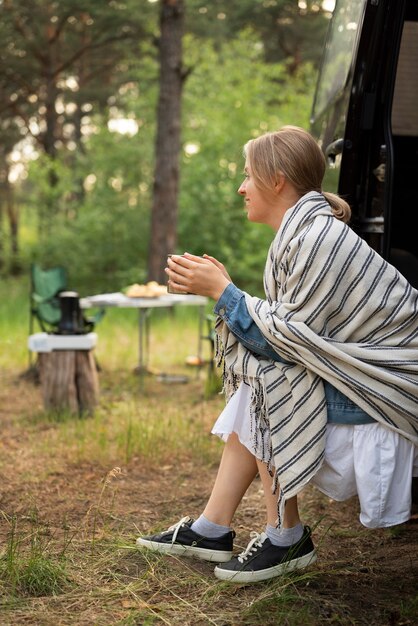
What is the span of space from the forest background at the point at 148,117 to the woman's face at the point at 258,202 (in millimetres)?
7659

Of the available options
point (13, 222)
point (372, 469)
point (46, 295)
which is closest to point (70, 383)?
point (46, 295)

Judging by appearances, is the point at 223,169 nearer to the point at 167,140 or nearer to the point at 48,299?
the point at 167,140

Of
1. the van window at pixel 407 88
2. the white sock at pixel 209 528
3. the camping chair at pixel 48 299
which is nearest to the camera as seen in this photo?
the white sock at pixel 209 528

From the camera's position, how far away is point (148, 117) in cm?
1457

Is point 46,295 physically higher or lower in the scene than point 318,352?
lower

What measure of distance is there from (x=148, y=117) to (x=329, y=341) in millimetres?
12901

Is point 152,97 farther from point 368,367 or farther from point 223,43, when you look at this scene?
point 368,367

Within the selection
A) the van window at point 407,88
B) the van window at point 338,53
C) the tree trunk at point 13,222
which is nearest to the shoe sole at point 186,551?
→ the van window at point 338,53

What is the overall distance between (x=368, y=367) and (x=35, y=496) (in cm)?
163

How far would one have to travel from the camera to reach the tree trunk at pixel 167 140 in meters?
9.82

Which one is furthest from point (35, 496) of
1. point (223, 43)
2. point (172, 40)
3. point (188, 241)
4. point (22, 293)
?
point (223, 43)

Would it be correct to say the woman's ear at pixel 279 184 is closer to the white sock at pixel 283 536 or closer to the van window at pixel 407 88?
the white sock at pixel 283 536

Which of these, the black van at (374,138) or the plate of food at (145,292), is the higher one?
the black van at (374,138)

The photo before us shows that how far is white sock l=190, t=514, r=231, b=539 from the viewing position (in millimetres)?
2582
